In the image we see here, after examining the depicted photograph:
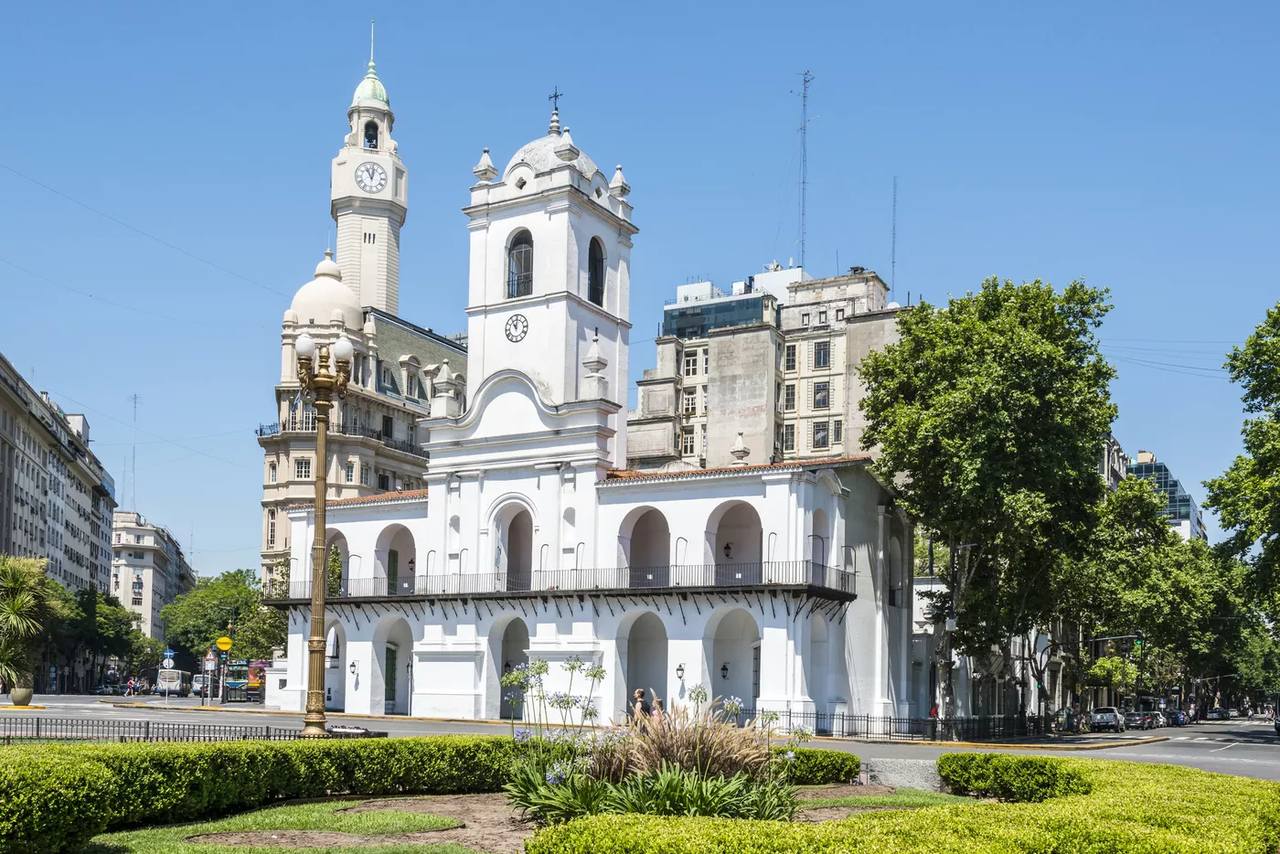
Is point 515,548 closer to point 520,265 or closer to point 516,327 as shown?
point 516,327

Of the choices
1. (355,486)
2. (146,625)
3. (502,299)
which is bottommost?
(146,625)

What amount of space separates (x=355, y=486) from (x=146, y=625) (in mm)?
96482

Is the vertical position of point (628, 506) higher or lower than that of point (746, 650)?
higher

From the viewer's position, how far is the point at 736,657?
47.8 meters

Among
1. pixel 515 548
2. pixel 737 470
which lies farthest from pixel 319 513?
pixel 515 548

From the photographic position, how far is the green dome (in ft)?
292

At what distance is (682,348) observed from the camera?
90438 millimetres

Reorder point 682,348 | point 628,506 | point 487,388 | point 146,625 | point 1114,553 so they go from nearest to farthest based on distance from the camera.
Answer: point 628,506 → point 487,388 → point 1114,553 → point 682,348 → point 146,625

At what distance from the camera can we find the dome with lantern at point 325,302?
78.8m

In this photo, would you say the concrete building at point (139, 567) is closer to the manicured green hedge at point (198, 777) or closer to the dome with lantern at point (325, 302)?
the dome with lantern at point (325, 302)

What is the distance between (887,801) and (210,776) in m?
9.94

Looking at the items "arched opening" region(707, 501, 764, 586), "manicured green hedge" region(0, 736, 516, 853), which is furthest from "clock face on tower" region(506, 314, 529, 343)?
"manicured green hedge" region(0, 736, 516, 853)

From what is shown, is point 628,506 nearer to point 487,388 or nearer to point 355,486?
point 487,388

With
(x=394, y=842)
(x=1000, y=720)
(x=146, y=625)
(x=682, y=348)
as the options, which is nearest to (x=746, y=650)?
(x=1000, y=720)
